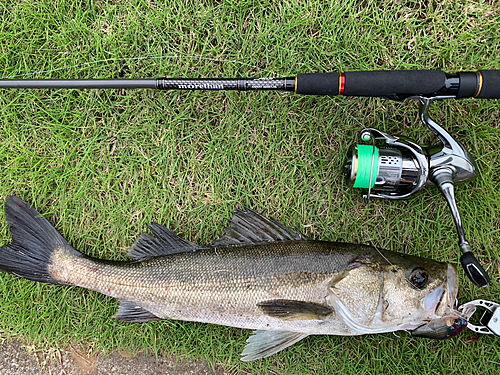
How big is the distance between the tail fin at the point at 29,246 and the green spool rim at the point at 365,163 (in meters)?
2.03

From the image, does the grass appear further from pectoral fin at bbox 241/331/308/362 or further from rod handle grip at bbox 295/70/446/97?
rod handle grip at bbox 295/70/446/97

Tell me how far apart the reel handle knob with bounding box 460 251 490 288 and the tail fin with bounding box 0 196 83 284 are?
254 cm

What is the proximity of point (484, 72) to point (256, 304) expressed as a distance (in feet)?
6.30

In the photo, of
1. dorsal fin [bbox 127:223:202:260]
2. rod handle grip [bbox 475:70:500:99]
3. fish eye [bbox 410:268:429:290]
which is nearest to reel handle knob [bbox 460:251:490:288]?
fish eye [bbox 410:268:429:290]

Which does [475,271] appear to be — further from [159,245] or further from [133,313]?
[133,313]

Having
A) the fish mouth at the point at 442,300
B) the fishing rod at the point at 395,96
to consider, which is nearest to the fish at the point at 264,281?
the fish mouth at the point at 442,300

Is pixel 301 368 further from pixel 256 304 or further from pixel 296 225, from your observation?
pixel 296 225

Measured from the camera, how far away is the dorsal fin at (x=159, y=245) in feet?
7.65

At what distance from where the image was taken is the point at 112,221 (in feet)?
8.68

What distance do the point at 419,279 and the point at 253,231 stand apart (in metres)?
1.08

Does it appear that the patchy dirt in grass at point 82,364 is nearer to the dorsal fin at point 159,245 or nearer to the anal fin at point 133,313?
the anal fin at point 133,313

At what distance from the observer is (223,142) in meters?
2.62

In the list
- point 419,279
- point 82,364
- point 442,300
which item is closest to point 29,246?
point 82,364

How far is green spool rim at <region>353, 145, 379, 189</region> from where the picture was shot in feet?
7.39
